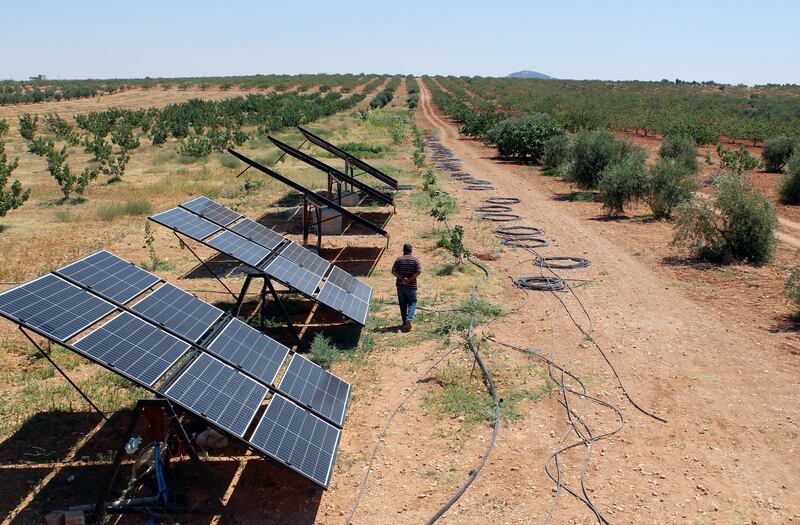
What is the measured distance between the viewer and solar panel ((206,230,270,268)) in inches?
446

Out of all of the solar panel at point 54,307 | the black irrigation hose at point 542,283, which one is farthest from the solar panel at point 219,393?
the black irrigation hose at point 542,283

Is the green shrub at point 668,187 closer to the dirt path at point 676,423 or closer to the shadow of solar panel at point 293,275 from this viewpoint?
the dirt path at point 676,423

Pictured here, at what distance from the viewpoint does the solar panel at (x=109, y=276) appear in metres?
8.09

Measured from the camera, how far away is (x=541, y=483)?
7.74m

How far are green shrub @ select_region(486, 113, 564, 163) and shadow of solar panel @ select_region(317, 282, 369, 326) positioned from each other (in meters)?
28.4

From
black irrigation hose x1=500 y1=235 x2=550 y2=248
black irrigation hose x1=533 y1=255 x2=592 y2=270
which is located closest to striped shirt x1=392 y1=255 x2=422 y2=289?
black irrigation hose x1=533 y1=255 x2=592 y2=270

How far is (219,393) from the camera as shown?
7.19m

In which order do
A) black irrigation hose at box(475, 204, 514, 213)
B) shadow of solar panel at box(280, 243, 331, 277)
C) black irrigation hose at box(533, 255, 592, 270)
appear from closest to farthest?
shadow of solar panel at box(280, 243, 331, 277) → black irrigation hose at box(533, 255, 592, 270) → black irrigation hose at box(475, 204, 514, 213)

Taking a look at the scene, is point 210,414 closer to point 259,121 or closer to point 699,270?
point 699,270

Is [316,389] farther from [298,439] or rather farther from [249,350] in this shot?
[298,439]

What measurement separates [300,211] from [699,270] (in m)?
12.4

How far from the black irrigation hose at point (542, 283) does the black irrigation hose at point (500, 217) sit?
6945 millimetres

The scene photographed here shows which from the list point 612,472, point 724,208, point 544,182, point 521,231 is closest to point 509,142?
point 544,182

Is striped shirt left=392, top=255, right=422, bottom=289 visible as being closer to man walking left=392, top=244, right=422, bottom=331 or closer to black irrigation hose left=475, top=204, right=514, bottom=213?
man walking left=392, top=244, right=422, bottom=331
